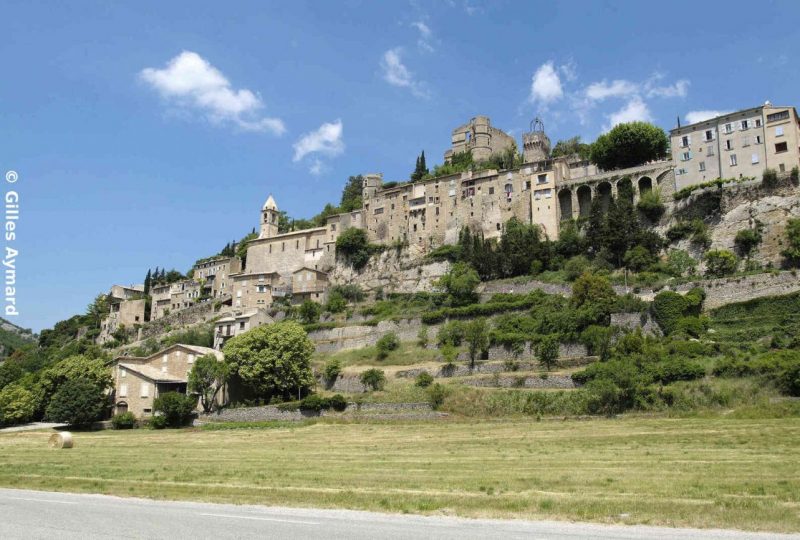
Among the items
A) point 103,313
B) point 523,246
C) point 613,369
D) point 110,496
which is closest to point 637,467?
point 110,496

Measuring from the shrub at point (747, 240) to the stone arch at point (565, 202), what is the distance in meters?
19.8

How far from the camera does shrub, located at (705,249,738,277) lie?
51.7 m

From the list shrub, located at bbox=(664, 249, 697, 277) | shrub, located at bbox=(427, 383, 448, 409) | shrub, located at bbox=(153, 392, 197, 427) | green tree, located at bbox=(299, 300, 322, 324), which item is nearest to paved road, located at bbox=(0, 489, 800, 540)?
shrub, located at bbox=(427, 383, 448, 409)

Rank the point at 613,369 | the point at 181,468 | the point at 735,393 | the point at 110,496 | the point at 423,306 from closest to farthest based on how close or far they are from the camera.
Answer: the point at 110,496, the point at 181,468, the point at 735,393, the point at 613,369, the point at 423,306

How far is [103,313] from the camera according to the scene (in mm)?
105812

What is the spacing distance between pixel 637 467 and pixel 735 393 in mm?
16307

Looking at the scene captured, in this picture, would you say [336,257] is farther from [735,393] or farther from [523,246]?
[735,393]

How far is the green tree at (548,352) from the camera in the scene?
43406 mm

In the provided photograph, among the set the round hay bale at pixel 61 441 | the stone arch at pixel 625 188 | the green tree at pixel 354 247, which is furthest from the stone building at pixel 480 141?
the round hay bale at pixel 61 441

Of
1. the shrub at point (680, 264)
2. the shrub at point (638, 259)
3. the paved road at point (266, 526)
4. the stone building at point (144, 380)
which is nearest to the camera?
the paved road at point (266, 526)

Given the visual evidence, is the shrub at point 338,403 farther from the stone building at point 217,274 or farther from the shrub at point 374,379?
the stone building at point 217,274

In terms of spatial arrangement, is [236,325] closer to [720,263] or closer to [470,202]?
[470,202]

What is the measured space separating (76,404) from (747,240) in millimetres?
52924

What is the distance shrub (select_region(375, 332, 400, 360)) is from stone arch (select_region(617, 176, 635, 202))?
26760mm
